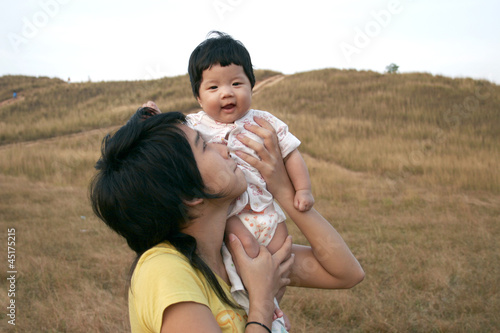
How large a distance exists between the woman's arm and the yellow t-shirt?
0.52 metres

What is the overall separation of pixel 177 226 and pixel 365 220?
637 centimetres

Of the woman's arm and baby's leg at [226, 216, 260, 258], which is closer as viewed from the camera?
baby's leg at [226, 216, 260, 258]

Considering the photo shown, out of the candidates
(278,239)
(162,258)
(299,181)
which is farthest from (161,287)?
(299,181)

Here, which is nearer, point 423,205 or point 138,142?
point 138,142

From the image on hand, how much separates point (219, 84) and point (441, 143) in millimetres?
14208

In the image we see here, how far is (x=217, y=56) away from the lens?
2.12 m

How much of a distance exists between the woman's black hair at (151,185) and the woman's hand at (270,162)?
0.45m

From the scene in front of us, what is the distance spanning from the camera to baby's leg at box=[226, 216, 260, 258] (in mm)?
1686

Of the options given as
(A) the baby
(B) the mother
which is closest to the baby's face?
(A) the baby

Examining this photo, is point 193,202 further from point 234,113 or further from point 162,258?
point 234,113

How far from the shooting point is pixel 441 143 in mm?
14461

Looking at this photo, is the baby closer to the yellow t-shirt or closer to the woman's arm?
the woman's arm

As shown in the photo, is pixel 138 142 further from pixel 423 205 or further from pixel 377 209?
pixel 423 205

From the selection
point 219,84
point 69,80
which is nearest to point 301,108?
point 219,84
